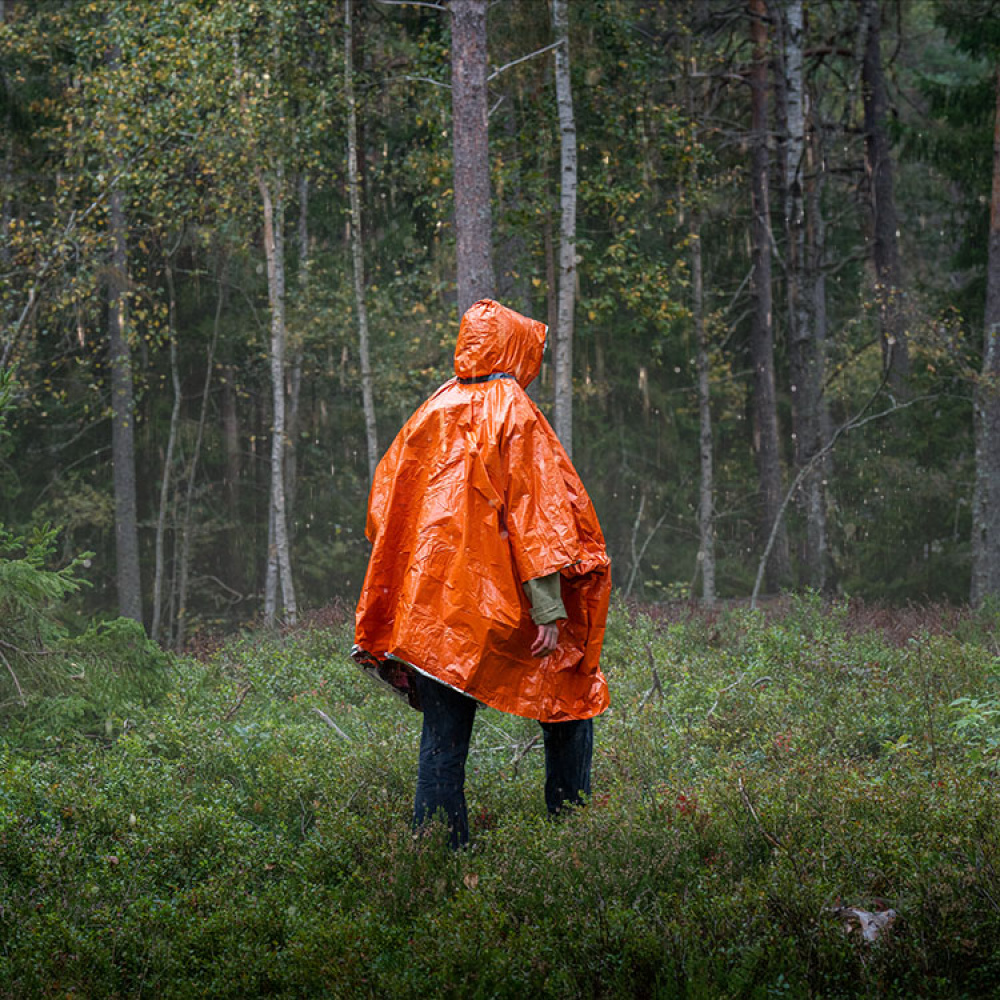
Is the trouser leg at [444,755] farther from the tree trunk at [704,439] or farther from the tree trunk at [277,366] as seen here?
the tree trunk at [704,439]

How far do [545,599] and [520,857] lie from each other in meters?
0.96

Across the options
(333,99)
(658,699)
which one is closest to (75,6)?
(333,99)

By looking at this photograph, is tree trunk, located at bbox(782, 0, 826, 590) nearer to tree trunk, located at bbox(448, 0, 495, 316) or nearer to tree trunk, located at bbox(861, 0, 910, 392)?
tree trunk, located at bbox(861, 0, 910, 392)

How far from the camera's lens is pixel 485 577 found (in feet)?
14.1

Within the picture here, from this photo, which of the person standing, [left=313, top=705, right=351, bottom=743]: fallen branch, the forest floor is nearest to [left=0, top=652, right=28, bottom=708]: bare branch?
the forest floor

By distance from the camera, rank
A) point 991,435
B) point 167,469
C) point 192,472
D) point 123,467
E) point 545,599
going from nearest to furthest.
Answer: point 545,599 → point 991,435 → point 123,467 → point 167,469 → point 192,472

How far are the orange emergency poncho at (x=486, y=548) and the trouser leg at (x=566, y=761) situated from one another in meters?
0.16

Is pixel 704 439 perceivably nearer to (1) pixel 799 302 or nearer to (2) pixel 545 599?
(1) pixel 799 302

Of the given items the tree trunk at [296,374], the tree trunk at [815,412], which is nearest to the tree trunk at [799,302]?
the tree trunk at [815,412]

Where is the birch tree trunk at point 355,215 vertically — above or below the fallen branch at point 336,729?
above

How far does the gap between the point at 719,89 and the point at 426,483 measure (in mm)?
16898

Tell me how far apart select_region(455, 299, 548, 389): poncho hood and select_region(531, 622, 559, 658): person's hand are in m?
1.12

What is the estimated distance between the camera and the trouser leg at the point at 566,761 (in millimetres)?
4602

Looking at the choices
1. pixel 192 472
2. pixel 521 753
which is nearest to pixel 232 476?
pixel 192 472
